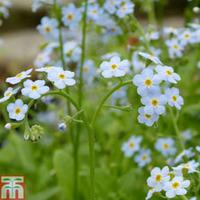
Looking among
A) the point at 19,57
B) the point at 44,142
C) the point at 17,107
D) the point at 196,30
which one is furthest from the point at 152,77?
the point at 19,57

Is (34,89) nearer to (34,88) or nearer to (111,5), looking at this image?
(34,88)

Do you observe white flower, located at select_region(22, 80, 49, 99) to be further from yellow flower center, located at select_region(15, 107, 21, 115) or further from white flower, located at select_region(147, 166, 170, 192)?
white flower, located at select_region(147, 166, 170, 192)

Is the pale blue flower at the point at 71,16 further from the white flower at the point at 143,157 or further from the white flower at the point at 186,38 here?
the white flower at the point at 143,157

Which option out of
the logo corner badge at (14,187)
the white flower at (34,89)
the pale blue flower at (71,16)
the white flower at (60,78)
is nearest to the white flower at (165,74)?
the white flower at (60,78)

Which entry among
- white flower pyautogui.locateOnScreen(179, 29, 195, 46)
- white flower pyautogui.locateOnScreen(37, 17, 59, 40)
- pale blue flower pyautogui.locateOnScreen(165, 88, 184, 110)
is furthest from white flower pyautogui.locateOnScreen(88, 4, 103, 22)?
pale blue flower pyautogui.locateOnScreen(165, 88, 184, 110)

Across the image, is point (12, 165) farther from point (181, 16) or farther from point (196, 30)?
point (181, 16)

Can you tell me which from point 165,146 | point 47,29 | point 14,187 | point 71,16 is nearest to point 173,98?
point 14,187
